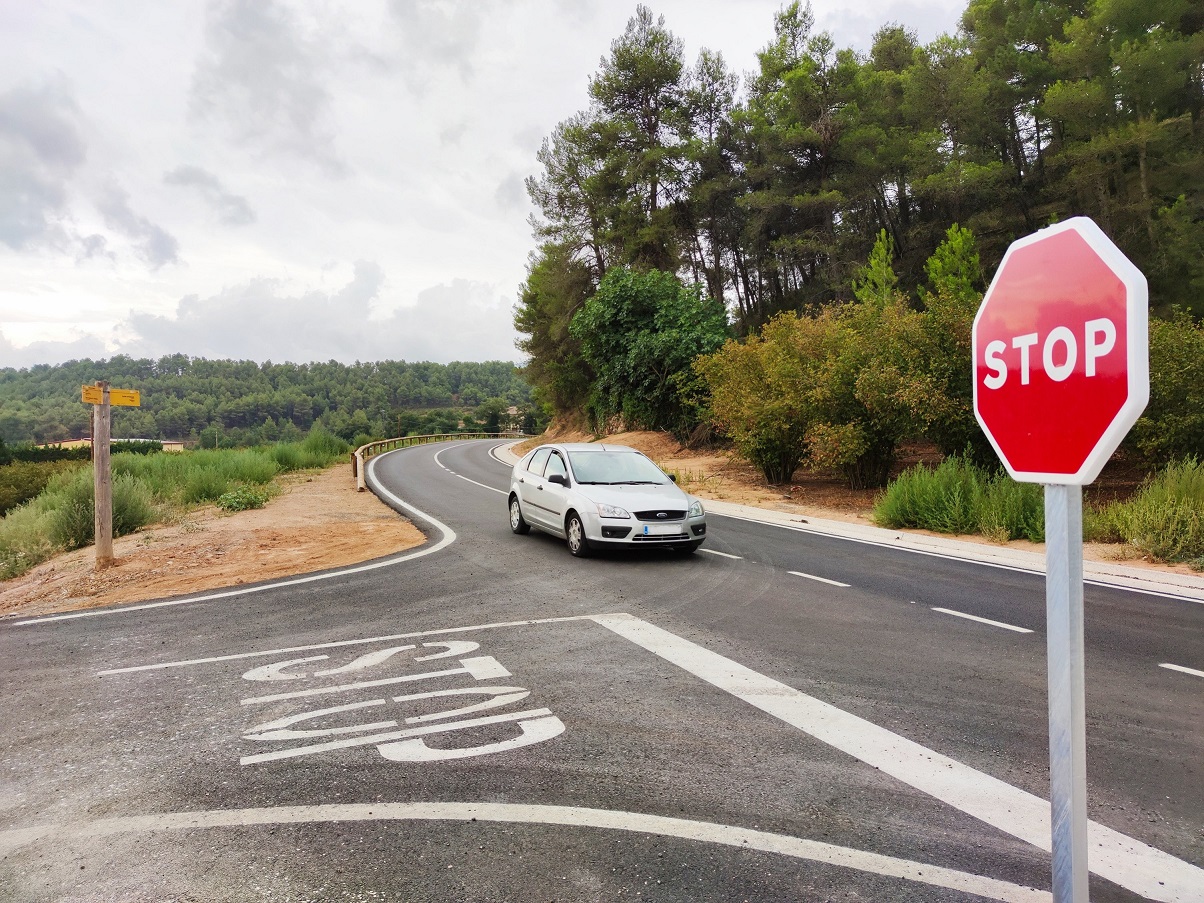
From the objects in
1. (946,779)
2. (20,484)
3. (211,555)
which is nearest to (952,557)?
(946,779)

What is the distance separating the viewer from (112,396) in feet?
33.8

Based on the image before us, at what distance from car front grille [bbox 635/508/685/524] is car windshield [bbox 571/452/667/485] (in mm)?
1143

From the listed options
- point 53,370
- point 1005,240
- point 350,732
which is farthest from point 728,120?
point 53,370

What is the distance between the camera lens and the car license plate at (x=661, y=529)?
995cm

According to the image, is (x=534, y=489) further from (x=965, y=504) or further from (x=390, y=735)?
(x=390, y=735)

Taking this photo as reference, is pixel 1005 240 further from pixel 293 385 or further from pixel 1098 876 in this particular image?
pixel 293 385

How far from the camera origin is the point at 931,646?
6109mm

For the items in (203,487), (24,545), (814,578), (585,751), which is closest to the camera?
(585,751)

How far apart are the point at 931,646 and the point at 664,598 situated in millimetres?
2721

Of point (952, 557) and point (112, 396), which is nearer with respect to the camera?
point (112, 396)

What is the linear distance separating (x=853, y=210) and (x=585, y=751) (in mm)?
35625

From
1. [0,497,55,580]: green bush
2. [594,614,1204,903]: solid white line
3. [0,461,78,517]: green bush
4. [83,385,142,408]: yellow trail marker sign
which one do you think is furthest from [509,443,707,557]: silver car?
[0,461,78,517]: green bush

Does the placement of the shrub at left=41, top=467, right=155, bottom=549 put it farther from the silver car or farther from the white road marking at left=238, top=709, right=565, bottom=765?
the white road marking at left=238, top=709, right=565, bottom=765

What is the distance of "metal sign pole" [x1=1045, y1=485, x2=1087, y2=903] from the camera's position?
1.68 metres
